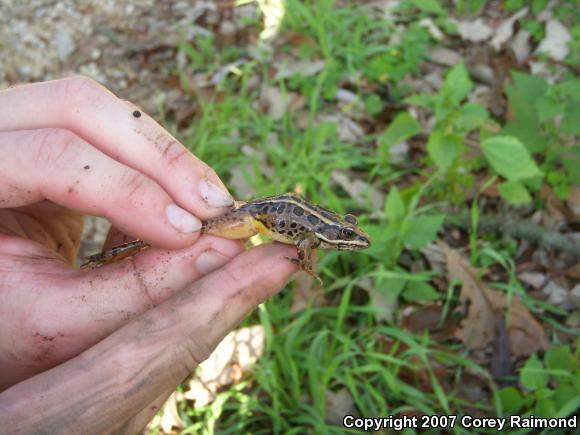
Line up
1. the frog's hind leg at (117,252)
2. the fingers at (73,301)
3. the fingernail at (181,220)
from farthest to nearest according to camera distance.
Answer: the frog's hind leg at (117,252) → the fingernail at (181,220) → the fingers at (73,301)

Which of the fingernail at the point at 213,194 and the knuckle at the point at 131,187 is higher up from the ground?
the knuckle at the point at 131,187

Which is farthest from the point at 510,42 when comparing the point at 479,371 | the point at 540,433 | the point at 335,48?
the point at 540,433

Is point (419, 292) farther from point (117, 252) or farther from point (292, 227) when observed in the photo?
point (117, 252)

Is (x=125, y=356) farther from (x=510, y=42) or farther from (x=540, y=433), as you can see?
(x=510, y=42)

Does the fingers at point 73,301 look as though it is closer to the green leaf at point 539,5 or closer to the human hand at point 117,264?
the human hand at point 117,264

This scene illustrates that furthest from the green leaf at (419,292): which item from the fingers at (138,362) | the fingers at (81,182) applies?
the fingers at (81,182)

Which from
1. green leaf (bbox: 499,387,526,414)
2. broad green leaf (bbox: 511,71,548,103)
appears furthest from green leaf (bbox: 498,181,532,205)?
green leaf (bbox: 499,387,526,414)

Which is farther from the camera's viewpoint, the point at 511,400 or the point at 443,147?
the point at 443,147

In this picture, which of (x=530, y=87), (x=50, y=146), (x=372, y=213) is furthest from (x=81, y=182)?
(x=530, y=87)
